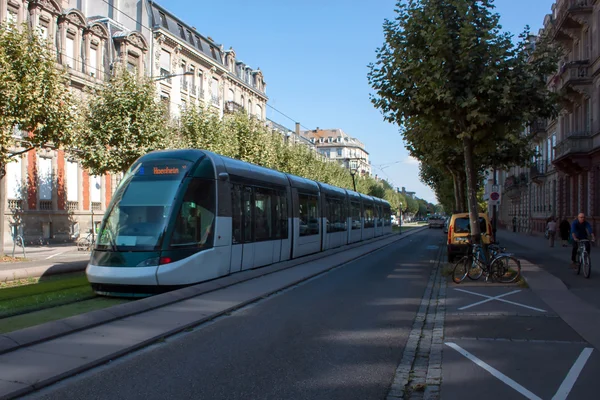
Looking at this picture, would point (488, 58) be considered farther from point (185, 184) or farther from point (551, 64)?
point (185, 184)

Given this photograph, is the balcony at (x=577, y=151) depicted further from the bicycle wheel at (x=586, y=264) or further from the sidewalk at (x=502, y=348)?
the sidewalk at (x=502, y=348)

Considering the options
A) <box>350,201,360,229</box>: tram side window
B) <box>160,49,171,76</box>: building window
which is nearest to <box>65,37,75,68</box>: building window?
<box>160,49,171,76</box>: building window

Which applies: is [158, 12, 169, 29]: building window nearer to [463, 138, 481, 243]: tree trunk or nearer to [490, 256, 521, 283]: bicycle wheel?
[463, 138, 481, 243]: tree trunk

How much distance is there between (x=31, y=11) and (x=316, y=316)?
2966cm

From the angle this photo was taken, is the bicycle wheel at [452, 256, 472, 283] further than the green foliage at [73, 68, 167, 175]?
No

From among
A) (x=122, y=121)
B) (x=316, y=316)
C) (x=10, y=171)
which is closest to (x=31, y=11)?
(x=10, y=171)

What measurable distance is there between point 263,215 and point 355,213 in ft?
52.7

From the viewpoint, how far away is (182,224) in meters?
11.4

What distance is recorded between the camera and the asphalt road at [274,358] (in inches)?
210

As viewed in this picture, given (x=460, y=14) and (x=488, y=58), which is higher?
(x=460, y=14)

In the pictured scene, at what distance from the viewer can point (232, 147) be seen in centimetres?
3152

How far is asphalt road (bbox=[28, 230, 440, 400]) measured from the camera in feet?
17.5

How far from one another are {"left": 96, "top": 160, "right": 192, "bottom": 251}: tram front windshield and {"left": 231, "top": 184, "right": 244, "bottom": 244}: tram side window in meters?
2.01

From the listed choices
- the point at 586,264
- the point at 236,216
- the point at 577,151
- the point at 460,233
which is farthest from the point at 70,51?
the point at 586,264
